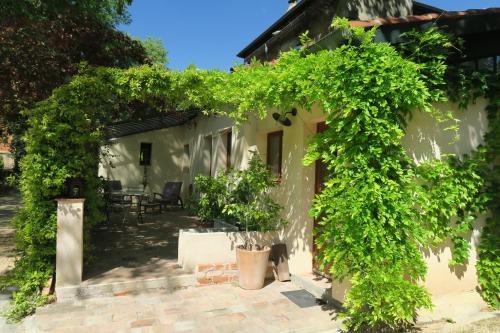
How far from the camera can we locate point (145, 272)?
5.38 m

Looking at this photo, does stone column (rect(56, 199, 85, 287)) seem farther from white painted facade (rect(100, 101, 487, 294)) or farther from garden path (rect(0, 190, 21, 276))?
white painted facade (rect(100, 101, 487, 294))

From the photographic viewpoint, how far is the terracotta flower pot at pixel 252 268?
5059 millimetres

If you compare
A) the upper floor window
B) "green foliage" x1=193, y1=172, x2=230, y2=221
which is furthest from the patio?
the upper floor window

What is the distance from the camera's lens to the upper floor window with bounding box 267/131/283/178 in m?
6.36

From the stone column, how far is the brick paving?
0.39 m

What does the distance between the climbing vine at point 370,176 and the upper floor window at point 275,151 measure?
183 cm

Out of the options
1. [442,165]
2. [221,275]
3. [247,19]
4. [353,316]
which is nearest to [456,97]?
[442,165]

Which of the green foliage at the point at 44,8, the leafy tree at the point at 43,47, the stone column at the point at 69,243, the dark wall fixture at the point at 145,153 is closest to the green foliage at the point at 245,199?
the stone column at the point at 69,243

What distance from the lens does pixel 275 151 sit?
21.6ft

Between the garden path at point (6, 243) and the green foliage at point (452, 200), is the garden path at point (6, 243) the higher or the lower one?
the lower one

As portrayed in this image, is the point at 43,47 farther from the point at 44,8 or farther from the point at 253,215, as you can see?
the point at 253,215

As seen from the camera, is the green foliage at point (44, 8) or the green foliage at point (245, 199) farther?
the green foliage at point (44, 8)

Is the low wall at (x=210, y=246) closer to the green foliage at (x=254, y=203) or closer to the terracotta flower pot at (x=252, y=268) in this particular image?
the green foliage at (x=254, y=203)

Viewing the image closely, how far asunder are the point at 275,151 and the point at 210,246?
7.25 feet
